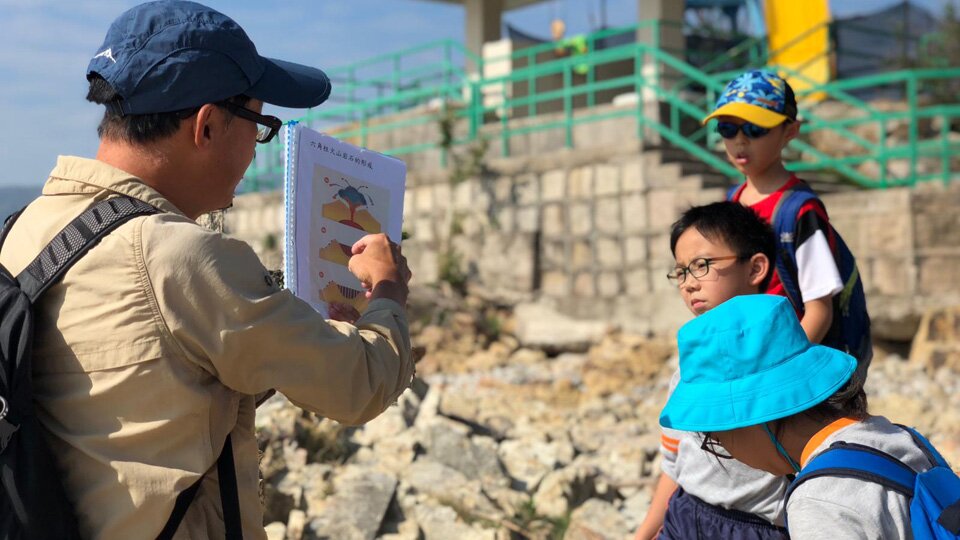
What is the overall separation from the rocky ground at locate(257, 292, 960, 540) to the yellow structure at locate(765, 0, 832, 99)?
6.23 meters

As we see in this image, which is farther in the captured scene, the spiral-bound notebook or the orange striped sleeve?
the orange striped sleeve

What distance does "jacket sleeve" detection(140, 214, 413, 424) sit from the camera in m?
1.62

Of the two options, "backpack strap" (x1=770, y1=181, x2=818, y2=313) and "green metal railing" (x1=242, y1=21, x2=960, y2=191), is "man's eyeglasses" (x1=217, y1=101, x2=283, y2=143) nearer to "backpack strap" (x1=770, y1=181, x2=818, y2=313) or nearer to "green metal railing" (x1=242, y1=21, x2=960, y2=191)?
"backpack strap" (x1=770, y1=181, x2=818, y2=313)

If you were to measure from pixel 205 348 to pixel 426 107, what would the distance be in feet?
45.1

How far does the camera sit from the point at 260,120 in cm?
186

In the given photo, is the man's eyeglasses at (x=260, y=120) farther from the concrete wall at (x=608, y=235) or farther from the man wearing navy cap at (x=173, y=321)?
the concrete wall at (x=608, y=235)

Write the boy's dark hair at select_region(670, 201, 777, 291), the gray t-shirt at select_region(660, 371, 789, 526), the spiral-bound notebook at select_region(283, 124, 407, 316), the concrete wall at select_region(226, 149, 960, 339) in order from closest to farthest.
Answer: the spiral-bound notebook at select_region(283, 124, 407, 316), the gray t-shirt at select_region(660, 371, 789, 526), the boy's dark hair at select_region(670, 201, 777, 291), the concrete wall at select_region(226, 149, 960, 339)

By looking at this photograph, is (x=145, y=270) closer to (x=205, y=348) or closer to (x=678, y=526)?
(x=205, y=348)

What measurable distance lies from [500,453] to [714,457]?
125 inches

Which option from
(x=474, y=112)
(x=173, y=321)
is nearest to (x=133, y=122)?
(x=173, y=321)

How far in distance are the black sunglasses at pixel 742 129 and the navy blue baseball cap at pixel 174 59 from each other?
162 cm

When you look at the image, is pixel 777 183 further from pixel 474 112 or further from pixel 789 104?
pixel 474 112

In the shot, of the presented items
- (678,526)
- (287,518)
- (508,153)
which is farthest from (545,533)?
(508,153)

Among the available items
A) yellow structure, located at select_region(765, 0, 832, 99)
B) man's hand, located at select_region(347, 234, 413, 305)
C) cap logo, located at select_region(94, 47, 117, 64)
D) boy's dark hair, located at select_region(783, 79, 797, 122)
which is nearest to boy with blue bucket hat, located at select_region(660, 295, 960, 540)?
man's hand, located at select_region(347, 234, 413, 305)
